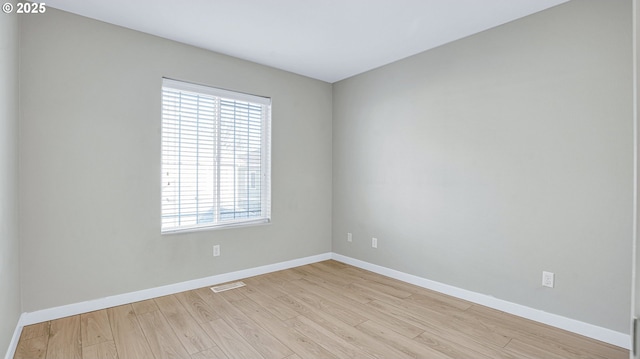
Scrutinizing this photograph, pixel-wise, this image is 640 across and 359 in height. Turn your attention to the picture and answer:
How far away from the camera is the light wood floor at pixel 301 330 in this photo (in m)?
2.09

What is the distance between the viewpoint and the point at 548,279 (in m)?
2.47

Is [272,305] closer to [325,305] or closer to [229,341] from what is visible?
[325,305]

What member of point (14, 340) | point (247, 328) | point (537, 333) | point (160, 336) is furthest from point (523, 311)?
point (14, 340)

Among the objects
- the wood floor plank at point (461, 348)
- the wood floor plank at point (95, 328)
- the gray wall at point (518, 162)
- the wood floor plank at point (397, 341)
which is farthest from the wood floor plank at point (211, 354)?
the gray wall at point (518, 162)

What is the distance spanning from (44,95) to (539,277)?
4282 millimetres

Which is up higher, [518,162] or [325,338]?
[518,162]

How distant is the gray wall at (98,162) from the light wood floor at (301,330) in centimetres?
39

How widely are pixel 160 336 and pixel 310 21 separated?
2.81m

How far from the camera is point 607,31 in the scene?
2.20 meters

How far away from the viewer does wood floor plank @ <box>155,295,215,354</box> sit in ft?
7.13

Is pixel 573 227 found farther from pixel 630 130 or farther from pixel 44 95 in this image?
pixel 44 95

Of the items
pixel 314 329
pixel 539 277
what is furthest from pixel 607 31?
pixel 314 329

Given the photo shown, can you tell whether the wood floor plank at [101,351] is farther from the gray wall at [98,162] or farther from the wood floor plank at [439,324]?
the wood floor plank at [439,324]

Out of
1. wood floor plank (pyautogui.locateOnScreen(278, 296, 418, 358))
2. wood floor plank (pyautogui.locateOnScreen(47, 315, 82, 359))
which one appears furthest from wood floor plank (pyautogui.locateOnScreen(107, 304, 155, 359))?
wood floor plank (pyautogui.locateOnScreen(278, 296, 418, 358))
